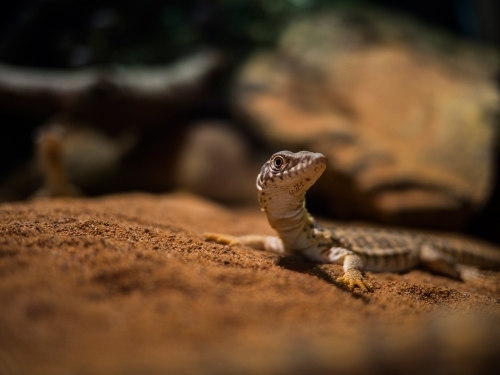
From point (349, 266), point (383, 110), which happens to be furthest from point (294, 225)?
point (383, 110)

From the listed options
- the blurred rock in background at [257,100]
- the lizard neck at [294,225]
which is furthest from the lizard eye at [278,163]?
the blurred rock in background at [257,100]

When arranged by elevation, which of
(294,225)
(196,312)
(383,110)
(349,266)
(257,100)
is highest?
(257,100)

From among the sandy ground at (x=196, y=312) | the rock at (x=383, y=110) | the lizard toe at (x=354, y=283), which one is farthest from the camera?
the rock at (x=383, y=110)

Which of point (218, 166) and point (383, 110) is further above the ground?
point (383, 110)

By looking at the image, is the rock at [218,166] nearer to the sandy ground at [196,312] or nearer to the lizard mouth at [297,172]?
the sandy ground at [196,312]

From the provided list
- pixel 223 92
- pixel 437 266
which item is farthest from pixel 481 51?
pixel 437 266

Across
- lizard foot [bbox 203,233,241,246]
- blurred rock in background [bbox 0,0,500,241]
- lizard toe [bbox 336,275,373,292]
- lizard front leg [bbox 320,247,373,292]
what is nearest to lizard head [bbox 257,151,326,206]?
lizard foot [bbox 203,233,241,246]

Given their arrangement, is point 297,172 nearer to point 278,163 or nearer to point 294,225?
point 278,163
